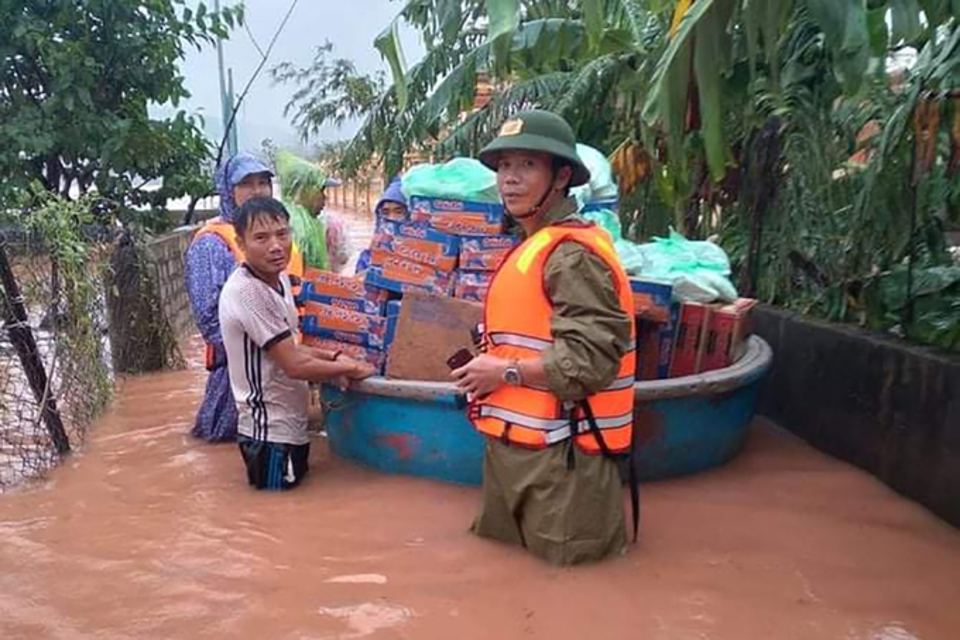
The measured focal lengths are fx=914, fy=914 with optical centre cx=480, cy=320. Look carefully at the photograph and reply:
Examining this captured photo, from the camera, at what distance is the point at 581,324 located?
9.71 feet

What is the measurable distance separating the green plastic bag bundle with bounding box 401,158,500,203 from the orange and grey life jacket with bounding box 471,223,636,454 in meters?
1.06

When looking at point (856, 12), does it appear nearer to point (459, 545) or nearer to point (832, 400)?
point (459, 545)

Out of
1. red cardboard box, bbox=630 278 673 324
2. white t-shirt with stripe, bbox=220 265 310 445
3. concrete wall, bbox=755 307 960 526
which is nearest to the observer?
concrete wall, bbox=755 307 960 526

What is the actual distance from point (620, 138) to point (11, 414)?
16.3 feet

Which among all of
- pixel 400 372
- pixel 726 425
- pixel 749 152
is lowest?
pixel 726 425

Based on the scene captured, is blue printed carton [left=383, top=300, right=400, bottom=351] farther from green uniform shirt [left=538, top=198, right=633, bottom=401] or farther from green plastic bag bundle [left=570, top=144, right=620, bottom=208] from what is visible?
green uniform shirt [left=538, top=198, right=633, bottom=401]

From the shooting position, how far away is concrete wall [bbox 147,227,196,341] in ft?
24.2

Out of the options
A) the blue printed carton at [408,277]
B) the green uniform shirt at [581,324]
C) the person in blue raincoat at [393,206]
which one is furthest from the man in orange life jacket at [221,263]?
the green uniform shirt at [581,324]

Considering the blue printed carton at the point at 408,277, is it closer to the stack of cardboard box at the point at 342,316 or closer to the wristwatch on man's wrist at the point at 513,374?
the stack of cardboard box at the point at 342,316

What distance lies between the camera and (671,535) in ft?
12.0

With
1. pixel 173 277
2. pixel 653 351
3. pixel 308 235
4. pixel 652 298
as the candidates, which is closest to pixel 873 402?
pixel 653 351

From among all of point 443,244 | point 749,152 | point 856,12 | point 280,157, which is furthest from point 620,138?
point 856,12

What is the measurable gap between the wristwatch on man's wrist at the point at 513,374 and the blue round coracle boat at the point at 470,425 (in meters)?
0.89

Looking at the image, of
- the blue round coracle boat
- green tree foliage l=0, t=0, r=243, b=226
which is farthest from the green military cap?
green tree foliage l=0, t=0, r=243, b=226
